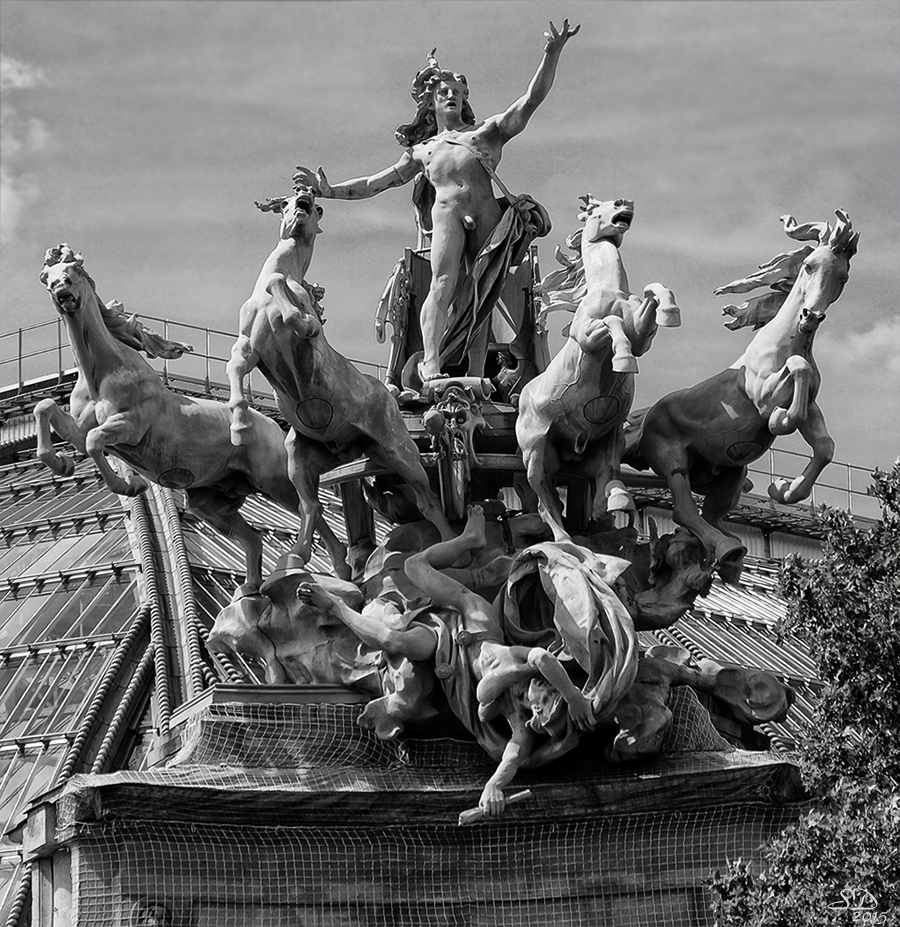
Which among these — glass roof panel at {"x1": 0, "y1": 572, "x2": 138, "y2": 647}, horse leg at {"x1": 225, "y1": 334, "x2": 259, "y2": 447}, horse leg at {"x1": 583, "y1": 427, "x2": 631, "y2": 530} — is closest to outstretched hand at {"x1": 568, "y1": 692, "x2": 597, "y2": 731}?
horse leg at {"x1": 583, "y1": 427, "x2": 631, "y2": 530}

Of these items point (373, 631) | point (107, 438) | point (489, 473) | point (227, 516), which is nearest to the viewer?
point (373, 631)

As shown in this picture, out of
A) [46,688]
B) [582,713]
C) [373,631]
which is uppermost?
[46,688]

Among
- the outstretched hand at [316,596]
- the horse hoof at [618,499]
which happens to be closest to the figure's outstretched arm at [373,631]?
the outstretched hand at [316,596]

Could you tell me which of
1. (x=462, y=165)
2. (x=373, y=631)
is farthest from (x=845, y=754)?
(x=462, y=165)

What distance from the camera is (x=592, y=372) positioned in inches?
872

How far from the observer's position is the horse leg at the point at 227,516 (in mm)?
23703

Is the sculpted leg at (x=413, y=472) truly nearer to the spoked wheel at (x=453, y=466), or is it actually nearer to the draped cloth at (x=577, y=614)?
the spoked wheel at (x=453, y=466)

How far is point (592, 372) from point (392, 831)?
17.1ft

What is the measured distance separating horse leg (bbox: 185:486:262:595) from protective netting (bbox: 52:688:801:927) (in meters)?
2.53

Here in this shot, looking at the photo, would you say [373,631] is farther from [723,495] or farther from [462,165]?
[462,165]

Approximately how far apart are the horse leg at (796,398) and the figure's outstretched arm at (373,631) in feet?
14.3

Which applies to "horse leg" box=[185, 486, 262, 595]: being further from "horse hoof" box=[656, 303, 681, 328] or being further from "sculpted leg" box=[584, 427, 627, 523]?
"horse hoof" box=[656, 303, 681, 328]

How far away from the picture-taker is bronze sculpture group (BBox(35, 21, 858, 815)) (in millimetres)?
21438
